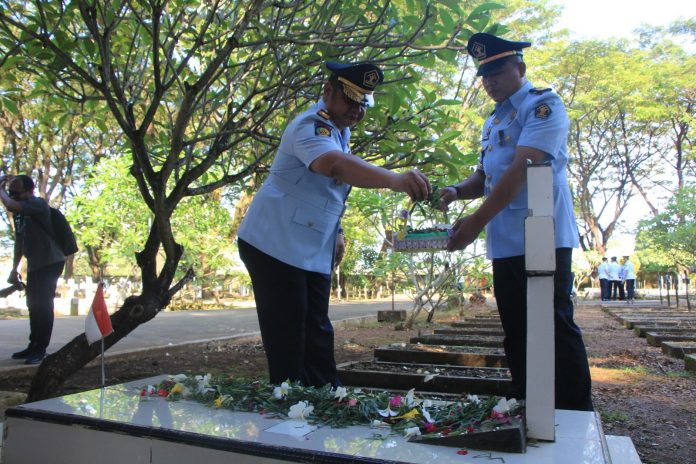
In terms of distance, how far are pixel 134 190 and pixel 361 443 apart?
45.3 feet

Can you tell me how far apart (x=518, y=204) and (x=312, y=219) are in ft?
2.96

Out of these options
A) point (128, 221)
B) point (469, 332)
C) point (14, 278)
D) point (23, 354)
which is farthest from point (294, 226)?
point (128, 221)

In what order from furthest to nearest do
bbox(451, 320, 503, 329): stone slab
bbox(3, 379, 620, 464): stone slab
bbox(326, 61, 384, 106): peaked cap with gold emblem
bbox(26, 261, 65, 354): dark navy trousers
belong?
bbox(451, 320, 503, 329): stone slab
bbox(26, 261, 65, 354): dark navy trousers
bbox(326, 61, 384, 106): peaked cap with gold emblem
bbox(3, 379, 620, 464): stone slab

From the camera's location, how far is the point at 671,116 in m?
22.5

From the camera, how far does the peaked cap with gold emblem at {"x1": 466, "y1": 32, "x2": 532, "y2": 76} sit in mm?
2566

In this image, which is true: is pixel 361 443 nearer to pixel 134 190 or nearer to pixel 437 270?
pixel 437 270

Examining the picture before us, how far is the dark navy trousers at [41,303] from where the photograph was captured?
509 centimetres

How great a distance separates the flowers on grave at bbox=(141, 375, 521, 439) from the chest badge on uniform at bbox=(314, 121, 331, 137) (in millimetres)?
1021

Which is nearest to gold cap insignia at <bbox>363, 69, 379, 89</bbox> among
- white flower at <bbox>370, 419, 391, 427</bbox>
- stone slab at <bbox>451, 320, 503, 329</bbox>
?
white flower at <bbox>370, 419, 391, 427</bbox>

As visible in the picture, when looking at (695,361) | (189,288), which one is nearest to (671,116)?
(189,288)

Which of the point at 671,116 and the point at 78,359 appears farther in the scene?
the point at 671,116

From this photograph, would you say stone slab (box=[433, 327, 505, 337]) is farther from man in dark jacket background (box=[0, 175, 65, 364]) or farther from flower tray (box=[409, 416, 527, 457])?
flower tray (box=[409, 416, 527, 457])

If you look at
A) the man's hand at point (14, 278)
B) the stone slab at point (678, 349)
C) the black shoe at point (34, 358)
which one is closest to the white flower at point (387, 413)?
the black shoe at point (34, 358)

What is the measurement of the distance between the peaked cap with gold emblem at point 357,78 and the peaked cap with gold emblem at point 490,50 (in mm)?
463
